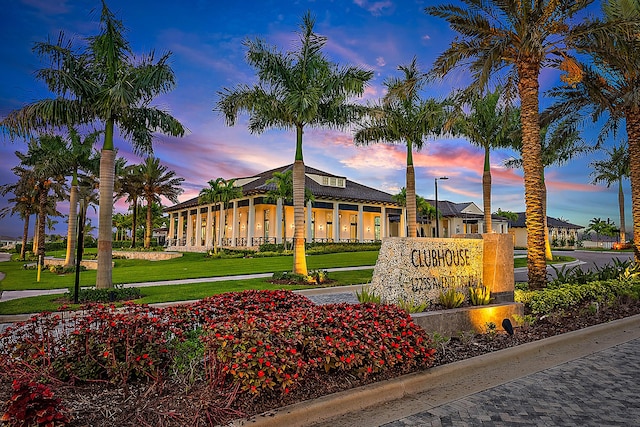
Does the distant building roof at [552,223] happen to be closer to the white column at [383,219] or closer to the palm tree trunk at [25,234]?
the white column at [383,219]

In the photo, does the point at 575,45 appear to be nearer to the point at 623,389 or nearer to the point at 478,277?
the point at 478,277

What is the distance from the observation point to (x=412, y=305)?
7773 mm

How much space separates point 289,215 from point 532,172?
36373 millimetres

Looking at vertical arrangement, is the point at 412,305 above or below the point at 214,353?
above

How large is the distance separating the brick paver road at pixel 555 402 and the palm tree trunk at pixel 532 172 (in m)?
5.01

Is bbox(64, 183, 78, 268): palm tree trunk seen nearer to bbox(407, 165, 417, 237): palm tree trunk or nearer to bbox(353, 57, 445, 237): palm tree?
bbox(353, 57, 445, 237): palm tree

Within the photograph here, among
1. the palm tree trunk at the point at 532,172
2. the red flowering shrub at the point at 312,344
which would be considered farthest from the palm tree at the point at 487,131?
the red flowering shrub at the point at 312,344

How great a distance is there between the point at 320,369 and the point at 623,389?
405 cm

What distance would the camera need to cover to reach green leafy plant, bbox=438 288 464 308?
26.2 ft

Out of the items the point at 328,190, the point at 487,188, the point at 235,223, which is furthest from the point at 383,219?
the point at 487,188

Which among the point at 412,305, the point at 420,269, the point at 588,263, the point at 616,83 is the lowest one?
the point at 412,305

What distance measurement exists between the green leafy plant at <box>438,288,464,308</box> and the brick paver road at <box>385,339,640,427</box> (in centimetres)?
195

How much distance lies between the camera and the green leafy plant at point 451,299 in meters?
7.98

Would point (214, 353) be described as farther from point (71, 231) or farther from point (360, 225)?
point (360, 225)
